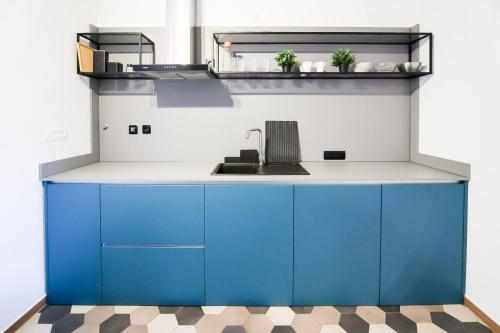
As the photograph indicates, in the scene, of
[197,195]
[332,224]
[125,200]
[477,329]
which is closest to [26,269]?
[125,200]

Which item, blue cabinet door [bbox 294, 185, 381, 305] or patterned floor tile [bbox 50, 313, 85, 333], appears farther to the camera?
blue cabinet door [bbox 294, 185, 381, 305]

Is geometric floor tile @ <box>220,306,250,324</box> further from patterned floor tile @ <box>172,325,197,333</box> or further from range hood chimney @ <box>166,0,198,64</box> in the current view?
range hood chimney @ <box>166,0,198,64</box>

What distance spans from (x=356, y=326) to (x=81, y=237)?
1678 mm

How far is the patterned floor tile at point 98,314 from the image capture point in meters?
2.23

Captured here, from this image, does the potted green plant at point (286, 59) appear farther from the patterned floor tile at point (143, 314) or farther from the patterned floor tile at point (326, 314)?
the patterned floor tile at point (143, 314)

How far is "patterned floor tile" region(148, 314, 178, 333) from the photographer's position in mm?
2139

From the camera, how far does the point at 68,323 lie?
7.23 feet

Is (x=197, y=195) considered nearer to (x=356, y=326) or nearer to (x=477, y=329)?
(x=356, y=326)

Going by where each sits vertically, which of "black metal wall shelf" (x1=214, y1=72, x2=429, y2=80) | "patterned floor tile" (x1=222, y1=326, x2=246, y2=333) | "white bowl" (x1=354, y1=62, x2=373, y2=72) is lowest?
"patterned floor tile" (x1=222, y1=326, x2=246, y2=333)

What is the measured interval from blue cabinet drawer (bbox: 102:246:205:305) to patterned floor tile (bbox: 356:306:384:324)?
95 cm

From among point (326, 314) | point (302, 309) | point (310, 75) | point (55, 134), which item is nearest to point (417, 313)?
point (326, 314)

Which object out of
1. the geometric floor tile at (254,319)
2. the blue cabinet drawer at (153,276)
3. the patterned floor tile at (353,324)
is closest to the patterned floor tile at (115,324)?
the geometric floor tile at (254,319)

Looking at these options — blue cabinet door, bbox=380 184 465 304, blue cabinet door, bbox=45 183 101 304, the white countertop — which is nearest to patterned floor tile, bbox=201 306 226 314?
blue cabinet door, bbox=45 183 101 304

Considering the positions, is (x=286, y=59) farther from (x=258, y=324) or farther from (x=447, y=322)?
(x=447, y=322)
